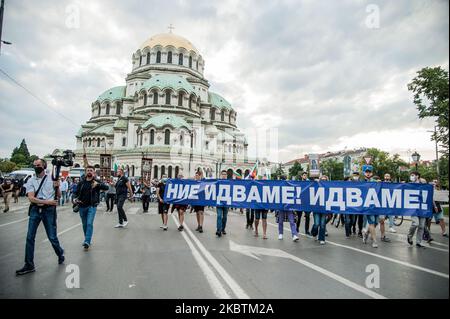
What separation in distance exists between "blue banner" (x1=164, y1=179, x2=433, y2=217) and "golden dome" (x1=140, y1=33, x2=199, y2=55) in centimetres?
5964

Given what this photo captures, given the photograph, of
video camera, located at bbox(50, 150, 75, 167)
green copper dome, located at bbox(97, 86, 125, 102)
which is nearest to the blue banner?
video camera, located at bbox(50, 150, 75, 167)

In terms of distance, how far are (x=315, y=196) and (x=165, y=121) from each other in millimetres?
45280

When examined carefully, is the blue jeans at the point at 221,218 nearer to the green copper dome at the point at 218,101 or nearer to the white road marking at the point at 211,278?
the white road marking at the point at 211,278

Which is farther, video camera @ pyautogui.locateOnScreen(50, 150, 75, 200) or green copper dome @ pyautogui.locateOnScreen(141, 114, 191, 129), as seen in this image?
green copper dome @ pyautogui.locateOnScreen(141, 114, 191, 129)

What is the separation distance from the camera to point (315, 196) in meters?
9.04

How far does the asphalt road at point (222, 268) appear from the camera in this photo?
4.06 m

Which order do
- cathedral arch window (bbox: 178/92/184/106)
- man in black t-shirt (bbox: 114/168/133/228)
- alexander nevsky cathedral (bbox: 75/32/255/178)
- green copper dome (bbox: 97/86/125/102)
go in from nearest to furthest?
man in black t-shirt (bbox: 114/168/133/228) < alexander nevsky cathedral (bbox: 75/32/255/178) < cathedral arch window (bbox: 178/92/184/106) < green copper dome (bbox: 97/86/125/102)

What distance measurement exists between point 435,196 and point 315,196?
3.31 meters

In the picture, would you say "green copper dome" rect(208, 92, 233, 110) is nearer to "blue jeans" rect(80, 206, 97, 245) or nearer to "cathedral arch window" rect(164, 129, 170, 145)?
"cathedral arch window" rect(164, 129, 170, 145)

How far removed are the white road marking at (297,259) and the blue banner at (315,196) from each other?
6.61 feet

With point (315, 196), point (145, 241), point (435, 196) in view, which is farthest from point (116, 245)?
point (435, 196)

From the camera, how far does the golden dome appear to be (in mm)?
63531
